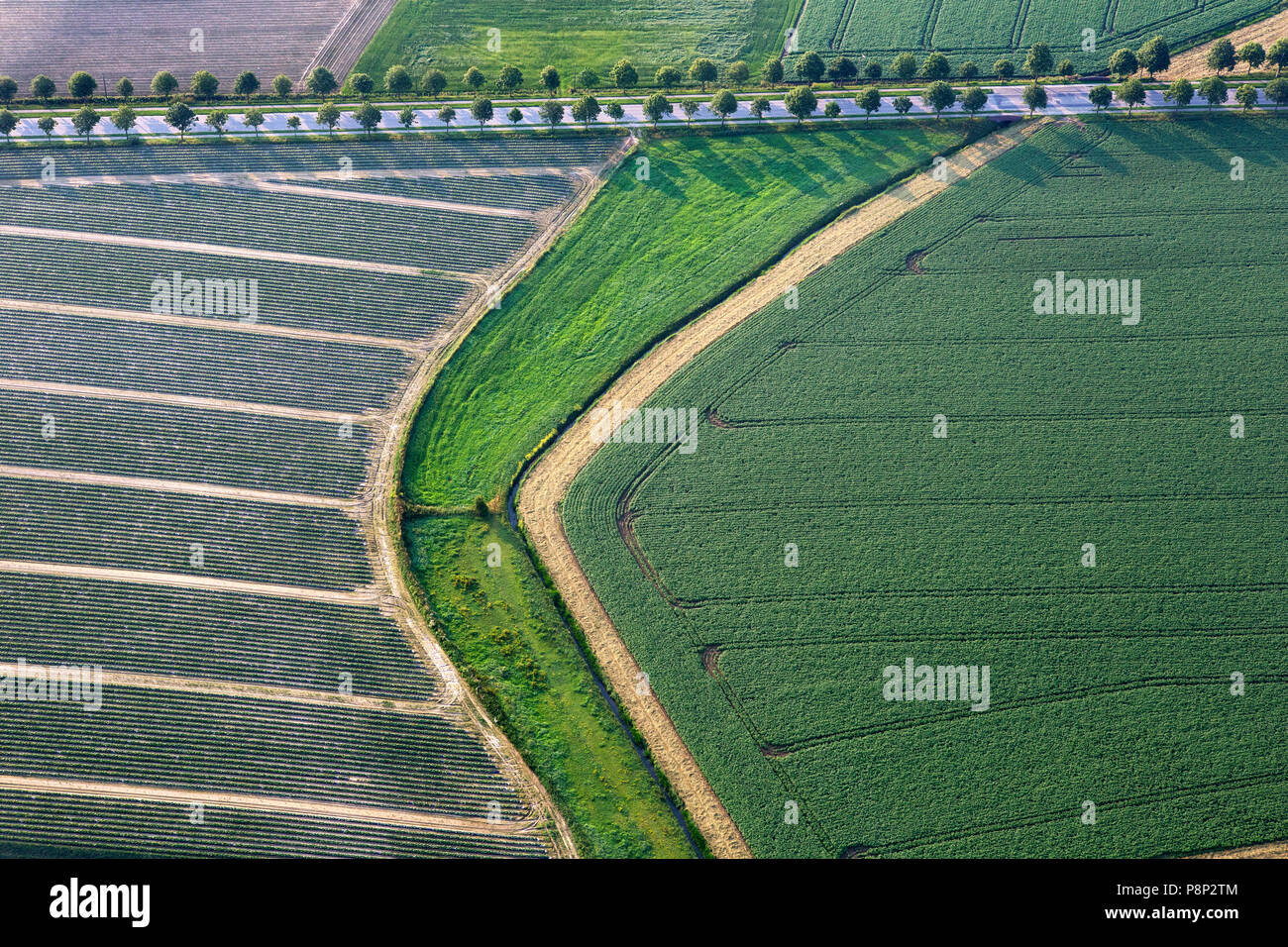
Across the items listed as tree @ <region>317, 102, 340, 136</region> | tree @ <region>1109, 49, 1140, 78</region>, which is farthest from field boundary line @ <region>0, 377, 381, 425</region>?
tree @ <region>1109, 49, 1140, 78</region>

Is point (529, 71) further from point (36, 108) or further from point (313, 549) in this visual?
point (313, 549)

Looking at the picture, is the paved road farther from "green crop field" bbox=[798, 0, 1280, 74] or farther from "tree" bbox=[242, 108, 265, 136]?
"green crop field" bbox=[798, 0, 1280, 74]

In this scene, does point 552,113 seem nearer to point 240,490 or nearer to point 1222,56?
point 240,490

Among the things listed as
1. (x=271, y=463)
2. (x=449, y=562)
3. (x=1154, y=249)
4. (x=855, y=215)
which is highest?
(x=855, y=215)

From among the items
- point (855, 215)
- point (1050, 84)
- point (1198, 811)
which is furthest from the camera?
point (1050, 84)

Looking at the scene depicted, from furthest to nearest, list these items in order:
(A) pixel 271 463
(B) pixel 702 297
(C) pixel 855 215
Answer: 1. (C) pixel 855 215
2. (B) pixel 702 297
3. (A) pixel 271 463

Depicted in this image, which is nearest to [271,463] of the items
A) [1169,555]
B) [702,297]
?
[702,297]

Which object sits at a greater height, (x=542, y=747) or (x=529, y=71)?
(x=529, y=71)
